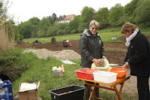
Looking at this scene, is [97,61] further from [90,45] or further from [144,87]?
[144,87]

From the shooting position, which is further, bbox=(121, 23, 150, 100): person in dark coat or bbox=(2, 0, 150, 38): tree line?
bbox=(2, 0, 150, 38): tree line

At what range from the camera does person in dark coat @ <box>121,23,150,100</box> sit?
324 cm

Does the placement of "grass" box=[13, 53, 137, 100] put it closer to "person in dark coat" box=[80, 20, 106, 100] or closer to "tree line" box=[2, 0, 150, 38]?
"person in dark coat" box=[80, 20, 106, 100]

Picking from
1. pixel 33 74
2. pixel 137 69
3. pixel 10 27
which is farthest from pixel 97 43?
pixel 10 27

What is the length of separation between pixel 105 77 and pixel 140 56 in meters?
0.75

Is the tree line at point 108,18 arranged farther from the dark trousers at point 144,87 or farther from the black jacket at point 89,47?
the dark trousers at point 144,87

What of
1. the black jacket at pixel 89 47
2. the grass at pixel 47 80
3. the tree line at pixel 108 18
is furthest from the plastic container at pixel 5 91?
the tree line at pixel 108 18

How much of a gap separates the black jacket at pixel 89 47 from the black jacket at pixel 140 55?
A: 0.84 meters

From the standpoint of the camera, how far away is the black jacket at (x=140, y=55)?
3227 mm

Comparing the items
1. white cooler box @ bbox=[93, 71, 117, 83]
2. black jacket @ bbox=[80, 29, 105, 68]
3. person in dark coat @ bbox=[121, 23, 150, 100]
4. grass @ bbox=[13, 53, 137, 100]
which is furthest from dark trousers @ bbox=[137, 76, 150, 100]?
grass @ bbox=[13, 53, 137, 100]

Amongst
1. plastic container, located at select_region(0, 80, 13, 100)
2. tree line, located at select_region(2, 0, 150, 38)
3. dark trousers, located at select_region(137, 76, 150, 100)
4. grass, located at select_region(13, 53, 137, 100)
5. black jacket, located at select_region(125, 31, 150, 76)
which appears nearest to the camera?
black jacket, located at select_region(125, 31, 150, 76)

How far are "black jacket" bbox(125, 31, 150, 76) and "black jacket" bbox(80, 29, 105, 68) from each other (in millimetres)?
840

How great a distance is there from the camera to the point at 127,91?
17.3 ft

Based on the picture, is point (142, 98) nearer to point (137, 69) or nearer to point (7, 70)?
point (137, 69)
